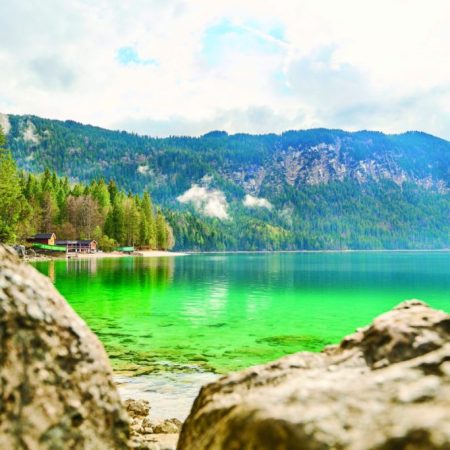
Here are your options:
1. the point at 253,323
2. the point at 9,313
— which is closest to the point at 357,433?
the point at 9,313

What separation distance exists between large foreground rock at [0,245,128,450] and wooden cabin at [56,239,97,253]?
5075 inches

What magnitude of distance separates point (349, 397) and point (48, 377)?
240 cm

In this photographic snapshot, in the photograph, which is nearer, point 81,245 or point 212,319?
point 212,319

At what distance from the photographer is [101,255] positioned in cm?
13312

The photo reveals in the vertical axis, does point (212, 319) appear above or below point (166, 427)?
below

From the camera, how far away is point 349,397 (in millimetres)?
3201

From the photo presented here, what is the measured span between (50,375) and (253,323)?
25.3 m

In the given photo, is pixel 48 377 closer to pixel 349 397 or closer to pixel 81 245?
pixel 349 397

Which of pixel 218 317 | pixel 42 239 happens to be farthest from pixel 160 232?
pixel 218 317

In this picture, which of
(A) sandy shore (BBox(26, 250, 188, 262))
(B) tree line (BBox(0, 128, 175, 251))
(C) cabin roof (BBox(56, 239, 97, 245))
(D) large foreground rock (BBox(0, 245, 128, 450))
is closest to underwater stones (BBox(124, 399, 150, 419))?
(D) large foreground rock (BBox(0, 245, 128, 450))

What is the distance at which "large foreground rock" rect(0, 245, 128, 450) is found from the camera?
3814mm

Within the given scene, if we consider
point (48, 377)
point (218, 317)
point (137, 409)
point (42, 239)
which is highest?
point (42, 239)

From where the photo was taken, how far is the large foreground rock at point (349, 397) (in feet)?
9.55

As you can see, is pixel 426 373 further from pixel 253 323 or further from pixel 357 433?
pixel 253 323
